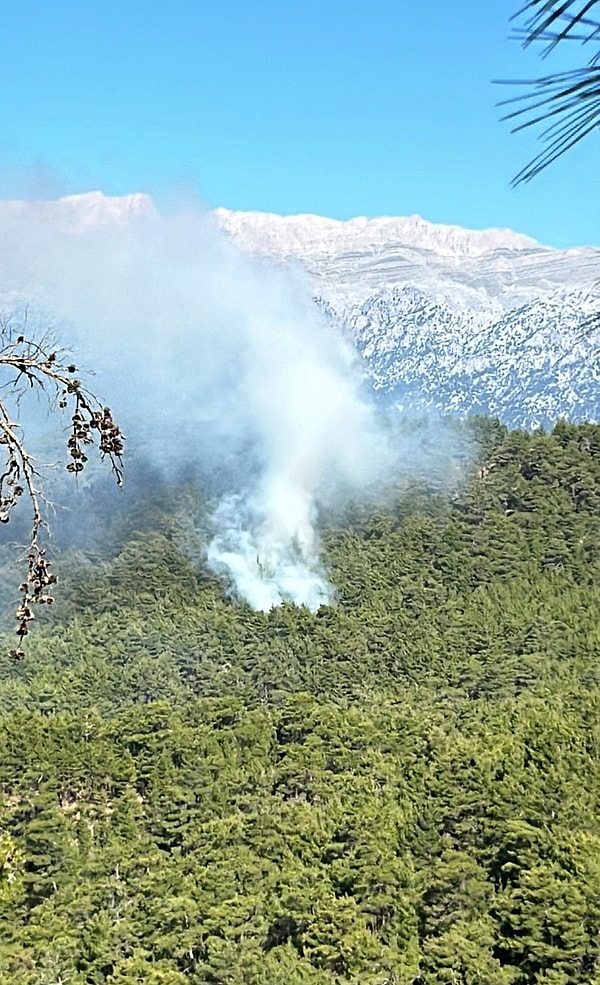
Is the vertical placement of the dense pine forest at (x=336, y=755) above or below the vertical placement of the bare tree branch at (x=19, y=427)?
above

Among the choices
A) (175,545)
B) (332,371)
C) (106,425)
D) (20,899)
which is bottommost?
(106,425)

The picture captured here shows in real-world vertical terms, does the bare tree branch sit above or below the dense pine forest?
below

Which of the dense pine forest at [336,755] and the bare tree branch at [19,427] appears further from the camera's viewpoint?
the dense pine forest at [336,755]

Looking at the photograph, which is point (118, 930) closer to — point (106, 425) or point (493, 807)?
point (493, 807)

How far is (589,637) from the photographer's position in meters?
30.1

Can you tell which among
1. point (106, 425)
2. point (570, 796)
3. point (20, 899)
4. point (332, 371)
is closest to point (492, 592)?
point (570, 796)

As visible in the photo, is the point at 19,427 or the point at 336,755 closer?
the point at 19,427

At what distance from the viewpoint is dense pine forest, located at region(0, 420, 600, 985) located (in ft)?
41.8

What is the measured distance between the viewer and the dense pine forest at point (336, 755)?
41.8 ft

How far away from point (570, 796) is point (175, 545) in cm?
3105

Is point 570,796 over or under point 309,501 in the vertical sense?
under

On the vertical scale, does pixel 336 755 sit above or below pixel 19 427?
above

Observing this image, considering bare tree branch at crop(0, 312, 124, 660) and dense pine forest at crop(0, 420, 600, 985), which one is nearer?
bare tree branch at crop(0, 312, 124, 660)

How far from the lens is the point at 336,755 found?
2092 cm
